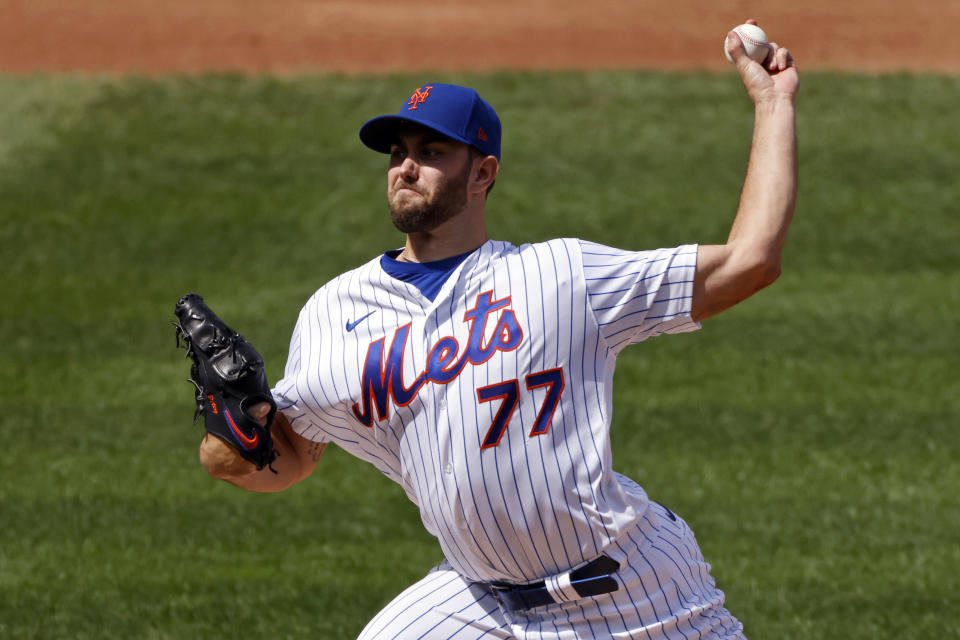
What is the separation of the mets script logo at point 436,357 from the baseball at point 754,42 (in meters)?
0.89

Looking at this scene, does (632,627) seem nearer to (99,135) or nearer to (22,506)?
(22,506)

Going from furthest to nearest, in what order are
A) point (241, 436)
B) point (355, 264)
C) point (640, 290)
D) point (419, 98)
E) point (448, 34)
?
point (448, 34), point (355, 264), point (419, 98), point (241, 436), point (640, 290)

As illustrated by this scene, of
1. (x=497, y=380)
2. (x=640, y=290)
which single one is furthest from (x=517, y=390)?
(x=640, y=290)

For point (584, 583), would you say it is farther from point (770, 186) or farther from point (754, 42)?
point (754, 42)

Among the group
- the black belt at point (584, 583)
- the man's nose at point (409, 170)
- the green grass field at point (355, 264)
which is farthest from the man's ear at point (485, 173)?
the green grass field at point (355, 264)

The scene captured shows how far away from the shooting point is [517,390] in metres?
3.16

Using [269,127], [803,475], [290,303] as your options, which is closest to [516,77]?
[269,127]

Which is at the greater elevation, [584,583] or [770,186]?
[770,186]

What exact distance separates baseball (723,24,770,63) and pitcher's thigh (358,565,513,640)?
5.15 ft

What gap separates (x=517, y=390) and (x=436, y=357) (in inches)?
9.2

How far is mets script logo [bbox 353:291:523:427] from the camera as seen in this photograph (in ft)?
10.5

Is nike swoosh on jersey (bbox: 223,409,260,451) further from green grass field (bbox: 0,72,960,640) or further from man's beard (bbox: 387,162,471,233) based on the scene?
green grass field (bbox: 0,72,960,640)

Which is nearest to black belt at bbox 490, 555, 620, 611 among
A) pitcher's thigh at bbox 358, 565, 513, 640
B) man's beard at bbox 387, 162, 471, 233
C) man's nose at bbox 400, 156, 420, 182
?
pitcher's thigh at bbox 358, 565, 513, 640

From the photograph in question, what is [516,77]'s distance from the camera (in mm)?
13492
